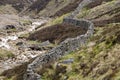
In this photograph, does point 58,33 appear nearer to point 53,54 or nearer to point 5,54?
point 5,54

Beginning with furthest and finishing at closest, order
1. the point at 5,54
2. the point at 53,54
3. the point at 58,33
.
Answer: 1. the point at 58,33
2. the point at 5,54
3. the point at 53,54

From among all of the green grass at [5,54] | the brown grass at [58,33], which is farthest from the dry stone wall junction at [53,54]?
the green grass at [5,54]

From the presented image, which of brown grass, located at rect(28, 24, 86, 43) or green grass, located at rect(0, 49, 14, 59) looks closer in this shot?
brown grass, located at rect(28, 24, 86, 43)

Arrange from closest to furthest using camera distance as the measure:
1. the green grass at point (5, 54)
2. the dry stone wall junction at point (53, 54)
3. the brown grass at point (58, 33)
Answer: the dry stone wall junction at point (53, 54)
the brown grass at point (58, 33)
the green grass at point (5, 54)

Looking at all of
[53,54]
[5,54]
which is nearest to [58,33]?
[5,54]

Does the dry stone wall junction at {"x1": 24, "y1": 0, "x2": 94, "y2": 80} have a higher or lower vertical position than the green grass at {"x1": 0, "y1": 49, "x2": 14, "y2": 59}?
lower

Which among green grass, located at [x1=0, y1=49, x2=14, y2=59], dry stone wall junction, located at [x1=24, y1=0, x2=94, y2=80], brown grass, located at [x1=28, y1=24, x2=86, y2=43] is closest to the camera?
dry stone wall junction, located at [x1=24, y1=0, x2=94, y2=80]

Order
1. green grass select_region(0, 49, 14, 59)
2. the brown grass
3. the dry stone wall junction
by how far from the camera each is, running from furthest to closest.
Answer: green grass select_region(0, 49, 14, 59), the brown grass, the dry stone wall junction

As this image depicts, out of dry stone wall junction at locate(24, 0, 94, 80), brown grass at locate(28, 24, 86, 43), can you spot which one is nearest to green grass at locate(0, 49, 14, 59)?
brown grass at locate(28, 24, 86, 43)

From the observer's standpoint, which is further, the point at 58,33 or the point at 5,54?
the point at 58,33

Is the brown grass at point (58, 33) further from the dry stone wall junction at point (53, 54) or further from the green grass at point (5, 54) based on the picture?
the dry stone wall junction at point (53, 54)

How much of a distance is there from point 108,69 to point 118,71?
187 centimetres

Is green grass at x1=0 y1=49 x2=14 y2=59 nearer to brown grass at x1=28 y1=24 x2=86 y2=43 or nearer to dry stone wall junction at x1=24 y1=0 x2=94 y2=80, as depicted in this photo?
brown grass at x1=28 y1=24 x2=86 y2=43

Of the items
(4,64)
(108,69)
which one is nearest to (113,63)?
(108,69)
